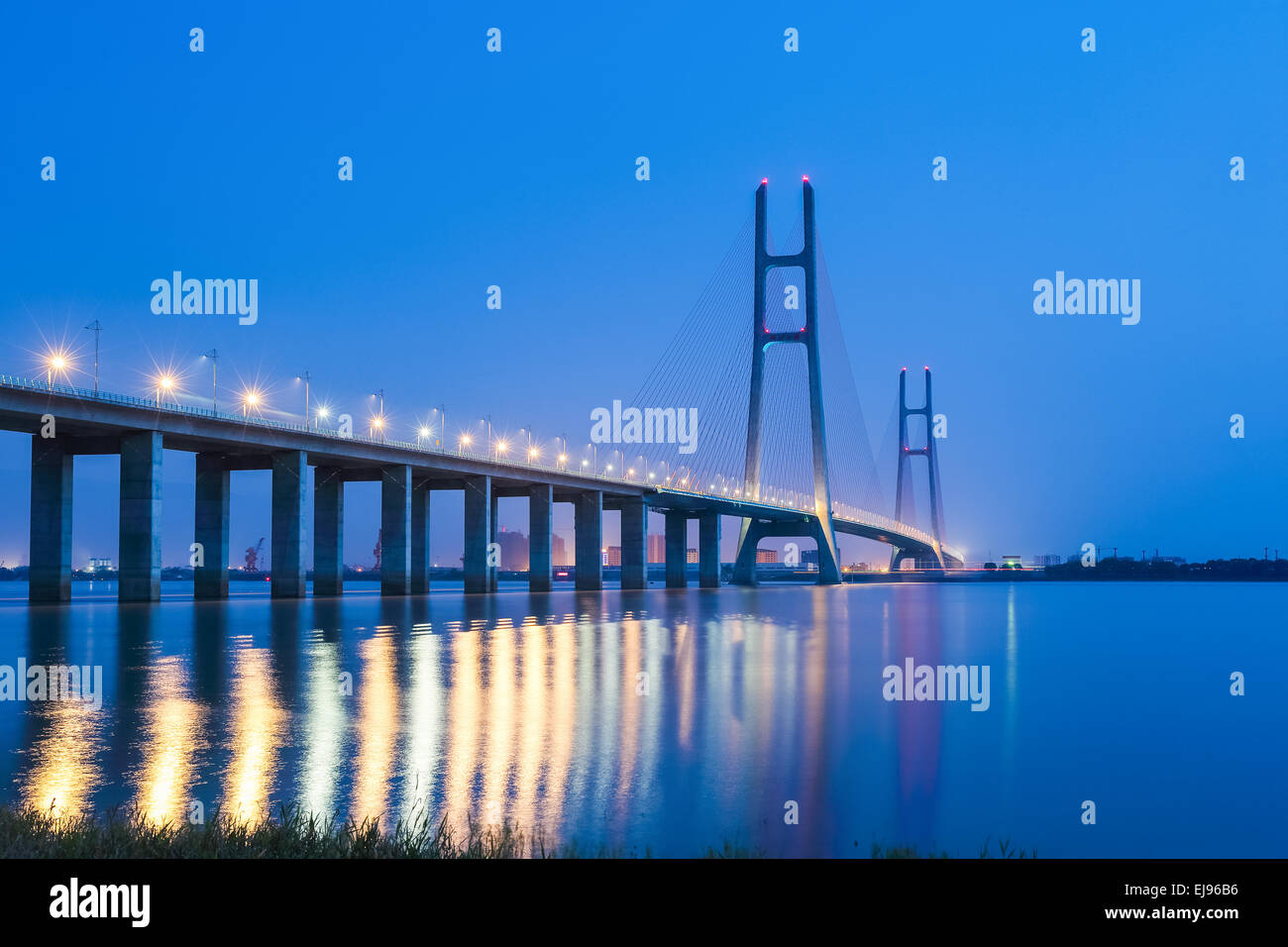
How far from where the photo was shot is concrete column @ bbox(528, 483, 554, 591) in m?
114

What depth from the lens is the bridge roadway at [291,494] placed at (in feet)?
220

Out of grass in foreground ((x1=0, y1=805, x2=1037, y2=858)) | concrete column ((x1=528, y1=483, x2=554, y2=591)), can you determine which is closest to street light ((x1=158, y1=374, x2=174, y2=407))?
concrete column ((x1=528, y1=483, x2=554, y2=591))

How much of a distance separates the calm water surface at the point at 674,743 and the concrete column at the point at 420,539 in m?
64.1

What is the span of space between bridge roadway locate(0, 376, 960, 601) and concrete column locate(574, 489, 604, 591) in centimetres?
16

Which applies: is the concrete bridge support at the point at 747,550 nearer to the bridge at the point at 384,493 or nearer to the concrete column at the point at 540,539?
the bridge at the point at 384,493

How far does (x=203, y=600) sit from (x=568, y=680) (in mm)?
60506

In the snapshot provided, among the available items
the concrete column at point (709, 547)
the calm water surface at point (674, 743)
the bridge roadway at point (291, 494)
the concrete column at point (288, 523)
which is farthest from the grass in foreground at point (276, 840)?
the concrete column at point (709, 547)

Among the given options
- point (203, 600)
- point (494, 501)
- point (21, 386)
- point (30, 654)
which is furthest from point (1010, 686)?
point (494, 501)

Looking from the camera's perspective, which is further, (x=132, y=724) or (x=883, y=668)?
(x=883, y=668)

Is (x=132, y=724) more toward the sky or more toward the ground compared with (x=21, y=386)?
more toward the ground

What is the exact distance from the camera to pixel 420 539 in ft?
348
